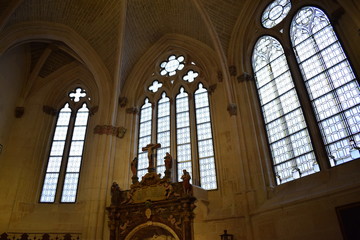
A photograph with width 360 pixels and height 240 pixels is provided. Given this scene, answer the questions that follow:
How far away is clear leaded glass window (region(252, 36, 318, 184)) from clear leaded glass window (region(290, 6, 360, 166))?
660 millimetres

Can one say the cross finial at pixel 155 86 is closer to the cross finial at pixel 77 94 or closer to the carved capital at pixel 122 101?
the carved capital at pixel 122 101

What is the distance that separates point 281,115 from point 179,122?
4787 millimetres

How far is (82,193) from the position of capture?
13070 millimetres

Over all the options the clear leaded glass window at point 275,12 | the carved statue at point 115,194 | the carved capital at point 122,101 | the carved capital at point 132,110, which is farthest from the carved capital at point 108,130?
the clear leaded glass window at point 275,12

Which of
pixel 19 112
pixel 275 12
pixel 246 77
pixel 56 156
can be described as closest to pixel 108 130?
pixel 56 156

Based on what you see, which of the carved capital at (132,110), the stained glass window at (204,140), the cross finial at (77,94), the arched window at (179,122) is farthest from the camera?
the cross finial at (77,94)

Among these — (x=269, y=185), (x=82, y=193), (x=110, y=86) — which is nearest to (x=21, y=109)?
(x=110, y=86)

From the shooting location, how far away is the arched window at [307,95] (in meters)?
9.03

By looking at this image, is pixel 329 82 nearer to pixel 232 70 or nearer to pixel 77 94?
pixel 232 70

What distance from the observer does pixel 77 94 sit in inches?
644

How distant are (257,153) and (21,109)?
11430 mm

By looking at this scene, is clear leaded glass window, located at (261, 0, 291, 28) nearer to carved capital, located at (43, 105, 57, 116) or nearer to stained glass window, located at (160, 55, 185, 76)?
stained glass window, located at (160, 55, 185, 76)

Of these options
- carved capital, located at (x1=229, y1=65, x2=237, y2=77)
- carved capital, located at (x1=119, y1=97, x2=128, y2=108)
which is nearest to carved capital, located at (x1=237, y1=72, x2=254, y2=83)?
carved capital, located at (x1=229, y1=65, x2=237, y2=77)

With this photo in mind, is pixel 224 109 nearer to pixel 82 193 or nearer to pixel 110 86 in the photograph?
pixel 110 86
